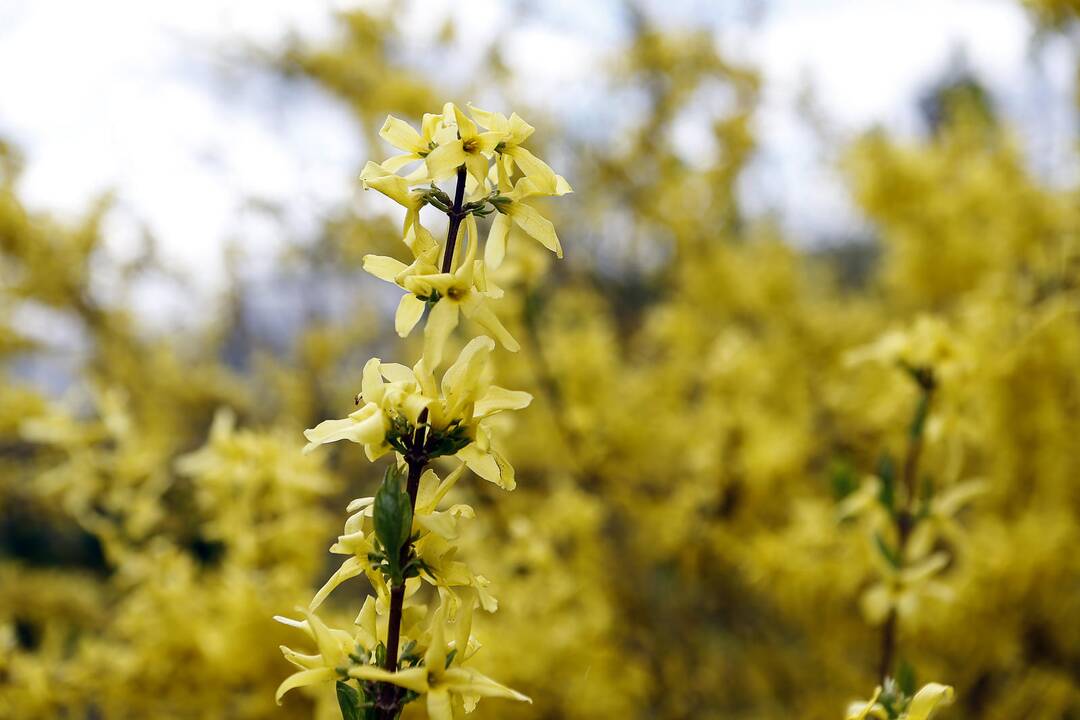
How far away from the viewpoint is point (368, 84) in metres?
3.78

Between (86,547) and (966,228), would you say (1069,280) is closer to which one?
(966,228)

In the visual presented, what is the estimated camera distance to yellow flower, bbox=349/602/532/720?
2.11 feet

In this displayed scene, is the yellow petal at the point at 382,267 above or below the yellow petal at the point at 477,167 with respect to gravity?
below

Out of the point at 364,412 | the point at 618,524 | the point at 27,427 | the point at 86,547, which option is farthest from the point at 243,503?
the point at 86,547

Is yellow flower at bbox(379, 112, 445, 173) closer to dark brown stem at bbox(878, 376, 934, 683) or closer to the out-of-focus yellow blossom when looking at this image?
the out-of-focus yellow blossom

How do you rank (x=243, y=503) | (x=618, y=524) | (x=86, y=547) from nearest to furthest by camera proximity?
(x=243, y=503) < (x=618, y=524) < (x=86, y=547)

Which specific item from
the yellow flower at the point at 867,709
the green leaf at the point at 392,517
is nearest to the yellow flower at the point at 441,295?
the green leaf at the point at 392,517

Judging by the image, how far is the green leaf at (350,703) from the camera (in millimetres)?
679

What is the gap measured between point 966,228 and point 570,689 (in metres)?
2.36

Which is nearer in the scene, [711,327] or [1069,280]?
[1069,280]

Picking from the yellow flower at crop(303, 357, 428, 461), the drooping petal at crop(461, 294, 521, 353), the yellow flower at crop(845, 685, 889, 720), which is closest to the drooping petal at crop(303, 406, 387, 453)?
the yellow flower at crop(303, 357, 428, 461)

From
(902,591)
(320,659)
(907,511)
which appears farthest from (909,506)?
(320,659)

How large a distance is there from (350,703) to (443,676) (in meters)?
0.08

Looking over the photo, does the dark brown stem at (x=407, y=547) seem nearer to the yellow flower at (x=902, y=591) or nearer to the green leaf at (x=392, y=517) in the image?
the green leaf at (x=392, y=517)
